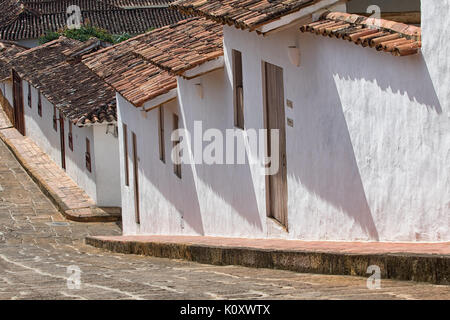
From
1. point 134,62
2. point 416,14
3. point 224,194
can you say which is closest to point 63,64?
point 134,62

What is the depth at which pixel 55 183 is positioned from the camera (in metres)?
24.9

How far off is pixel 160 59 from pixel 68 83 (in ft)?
41.5

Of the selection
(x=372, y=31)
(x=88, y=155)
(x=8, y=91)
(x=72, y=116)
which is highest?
(x=8, y=91)

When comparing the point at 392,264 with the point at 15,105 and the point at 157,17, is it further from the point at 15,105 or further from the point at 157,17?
the point at 157,17

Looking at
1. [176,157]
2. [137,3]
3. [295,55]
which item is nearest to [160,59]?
[176,157]

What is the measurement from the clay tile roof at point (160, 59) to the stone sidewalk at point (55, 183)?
4688 millimetres

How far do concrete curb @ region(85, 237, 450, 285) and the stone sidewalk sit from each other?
10.0m

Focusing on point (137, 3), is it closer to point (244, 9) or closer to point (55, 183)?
point (55, 183)

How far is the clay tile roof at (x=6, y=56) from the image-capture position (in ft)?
117

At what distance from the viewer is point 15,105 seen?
113 feet

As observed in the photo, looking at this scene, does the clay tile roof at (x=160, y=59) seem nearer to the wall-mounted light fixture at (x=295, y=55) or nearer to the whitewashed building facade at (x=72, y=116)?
the wall-mounted light fixture at (x=295, y=55)

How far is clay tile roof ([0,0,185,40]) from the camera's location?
54.9 metres

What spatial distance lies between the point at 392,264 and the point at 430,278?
395mm

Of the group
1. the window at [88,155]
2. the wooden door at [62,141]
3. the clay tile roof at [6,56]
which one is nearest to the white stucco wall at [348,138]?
the window at [88,155]
